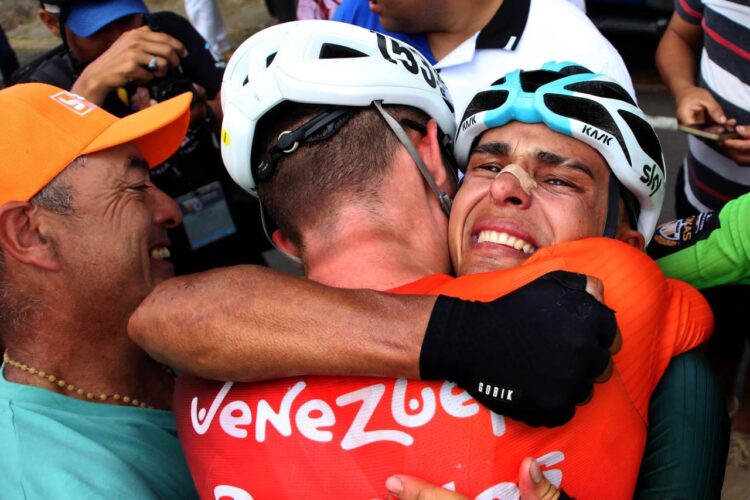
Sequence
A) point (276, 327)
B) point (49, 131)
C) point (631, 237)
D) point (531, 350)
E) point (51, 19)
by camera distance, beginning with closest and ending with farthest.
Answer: point (531, 350) → point (276, 327) → point (49, 131) → point (631, 237) → point (51, 19)

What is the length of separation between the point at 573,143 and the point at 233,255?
2388 mm

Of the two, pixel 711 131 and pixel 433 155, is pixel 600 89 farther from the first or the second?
pixel 711 131

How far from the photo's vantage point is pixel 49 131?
231 centimetres

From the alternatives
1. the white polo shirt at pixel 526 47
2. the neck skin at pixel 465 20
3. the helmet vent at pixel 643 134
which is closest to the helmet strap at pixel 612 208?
the helmet vent at pixel 643 134

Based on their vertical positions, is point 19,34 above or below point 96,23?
below

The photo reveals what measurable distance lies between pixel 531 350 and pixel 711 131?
2135mm

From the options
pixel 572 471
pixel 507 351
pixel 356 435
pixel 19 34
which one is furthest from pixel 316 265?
pixel 19 34

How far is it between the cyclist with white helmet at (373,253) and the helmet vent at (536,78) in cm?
1

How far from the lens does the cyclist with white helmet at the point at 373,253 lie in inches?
62.0

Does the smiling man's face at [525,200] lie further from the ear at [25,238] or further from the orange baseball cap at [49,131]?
the ear at [25,238]

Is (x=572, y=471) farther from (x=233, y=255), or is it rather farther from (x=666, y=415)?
(x=233, y=255)

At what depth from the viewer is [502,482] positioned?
155cm

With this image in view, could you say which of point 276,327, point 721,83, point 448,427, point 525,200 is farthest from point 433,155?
point 721,83

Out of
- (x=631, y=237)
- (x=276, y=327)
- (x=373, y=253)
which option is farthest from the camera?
(x=631, y=237)
